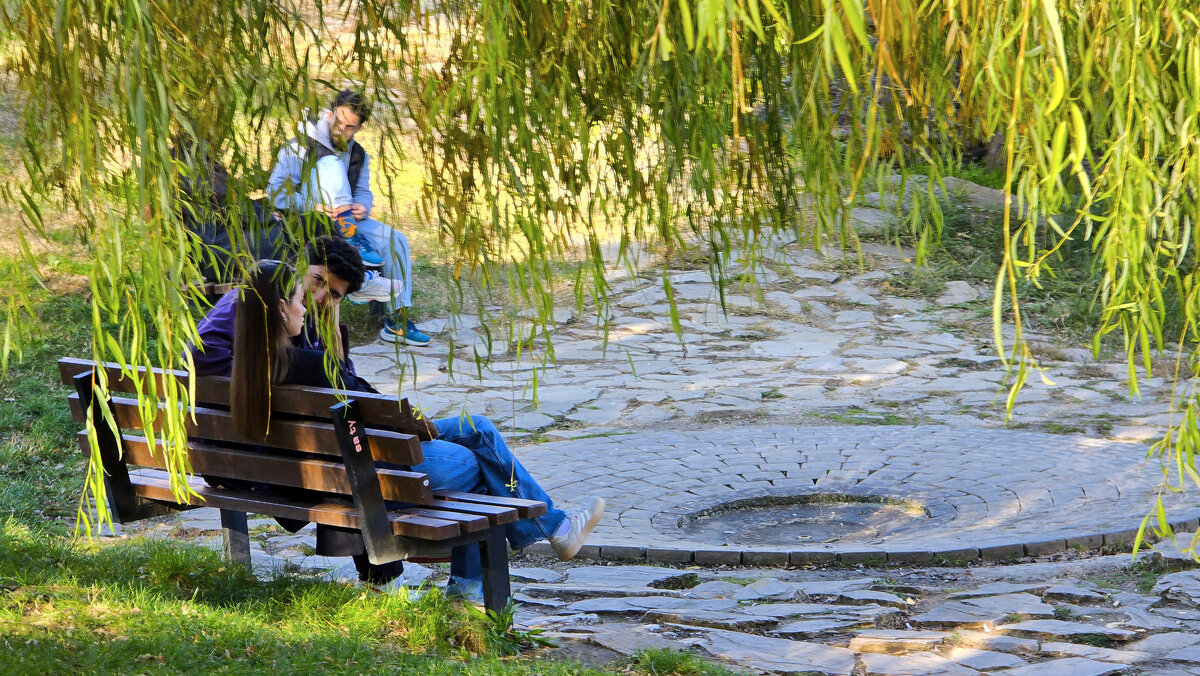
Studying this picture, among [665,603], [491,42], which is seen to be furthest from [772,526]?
[491,42]

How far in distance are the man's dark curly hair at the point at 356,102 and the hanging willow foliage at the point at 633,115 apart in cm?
5

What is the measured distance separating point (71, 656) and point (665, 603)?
2.22 meters

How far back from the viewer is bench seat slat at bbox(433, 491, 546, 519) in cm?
423

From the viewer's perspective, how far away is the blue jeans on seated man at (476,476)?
174 inches

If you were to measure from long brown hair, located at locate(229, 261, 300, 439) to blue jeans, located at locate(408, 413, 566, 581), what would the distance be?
1.94ft

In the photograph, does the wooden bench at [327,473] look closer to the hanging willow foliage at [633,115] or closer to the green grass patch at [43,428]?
the green grass patch at [43,428]

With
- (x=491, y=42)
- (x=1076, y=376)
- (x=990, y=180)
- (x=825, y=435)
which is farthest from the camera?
(x=990, y=180)

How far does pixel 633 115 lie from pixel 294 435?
2.14m

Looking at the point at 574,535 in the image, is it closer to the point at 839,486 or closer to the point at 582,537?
the point at 582,537

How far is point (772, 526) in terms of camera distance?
6.00m

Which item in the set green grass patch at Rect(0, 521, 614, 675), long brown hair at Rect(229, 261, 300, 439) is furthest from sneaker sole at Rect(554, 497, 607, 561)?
long brown hair at Rect(229, 261, 300, 439)

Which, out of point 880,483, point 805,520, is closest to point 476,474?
point 805,520

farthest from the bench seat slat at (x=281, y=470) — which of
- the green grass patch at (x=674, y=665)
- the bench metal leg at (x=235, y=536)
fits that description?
the green grass patch at (x=674, y=665)

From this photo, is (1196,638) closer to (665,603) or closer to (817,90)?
(665,603)
